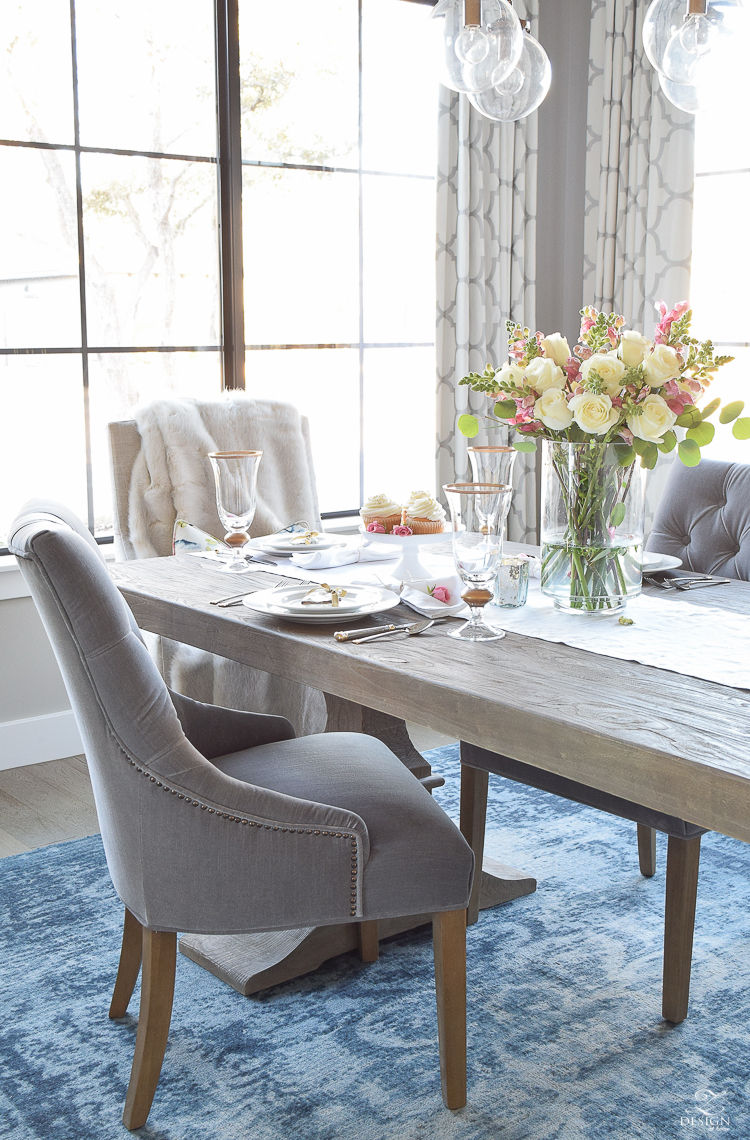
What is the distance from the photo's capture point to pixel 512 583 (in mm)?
1896

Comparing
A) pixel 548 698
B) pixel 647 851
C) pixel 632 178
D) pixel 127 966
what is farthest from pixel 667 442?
pixel 632 178

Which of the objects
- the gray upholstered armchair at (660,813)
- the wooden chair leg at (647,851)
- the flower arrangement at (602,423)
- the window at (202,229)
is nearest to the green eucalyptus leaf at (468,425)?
the flower arrangement at (602,423)

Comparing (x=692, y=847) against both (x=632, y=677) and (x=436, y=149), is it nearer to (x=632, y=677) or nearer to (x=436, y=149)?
(x=632, y=677)

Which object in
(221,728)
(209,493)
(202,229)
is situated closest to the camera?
(221,728)

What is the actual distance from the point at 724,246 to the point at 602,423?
254cm

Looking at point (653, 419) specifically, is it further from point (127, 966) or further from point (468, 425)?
point (127, 966)

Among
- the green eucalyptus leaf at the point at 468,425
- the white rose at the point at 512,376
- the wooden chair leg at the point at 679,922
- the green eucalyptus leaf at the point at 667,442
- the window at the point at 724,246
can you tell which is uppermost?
the window at the point at 724,246

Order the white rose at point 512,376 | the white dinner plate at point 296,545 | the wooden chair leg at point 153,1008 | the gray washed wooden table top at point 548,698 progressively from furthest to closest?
the white dinner plate at point 296,545
the white rose at point 512,376
the wooden chair leg at point 153,1008
the gray washed wooden table top at point 548,698

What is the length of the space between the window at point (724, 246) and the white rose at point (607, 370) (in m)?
2.35

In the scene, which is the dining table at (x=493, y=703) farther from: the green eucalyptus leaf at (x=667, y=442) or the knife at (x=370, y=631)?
the green eucalyptus leaf at (x=667, y=442)

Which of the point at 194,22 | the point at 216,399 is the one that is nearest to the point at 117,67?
the point at 194,22

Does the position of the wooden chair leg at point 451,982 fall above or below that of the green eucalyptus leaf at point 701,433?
below

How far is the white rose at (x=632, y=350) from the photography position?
1.68 m

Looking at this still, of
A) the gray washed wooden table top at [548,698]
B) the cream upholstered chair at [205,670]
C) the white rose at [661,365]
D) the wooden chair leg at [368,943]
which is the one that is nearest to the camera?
the gray washed wooden table top at [548,698]
